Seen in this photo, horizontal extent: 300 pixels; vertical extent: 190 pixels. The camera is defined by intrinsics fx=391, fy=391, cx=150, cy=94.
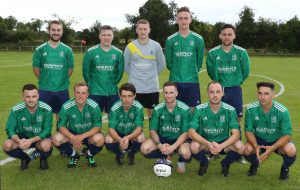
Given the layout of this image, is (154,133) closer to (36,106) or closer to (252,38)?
(36,106)

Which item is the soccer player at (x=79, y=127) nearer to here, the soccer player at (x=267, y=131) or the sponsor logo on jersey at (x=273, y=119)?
the soccer player at (x=267, y=131)

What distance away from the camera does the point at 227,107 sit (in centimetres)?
508

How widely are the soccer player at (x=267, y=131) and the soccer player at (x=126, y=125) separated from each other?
146 cm

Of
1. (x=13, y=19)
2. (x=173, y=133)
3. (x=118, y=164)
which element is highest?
(x=13, y=19)

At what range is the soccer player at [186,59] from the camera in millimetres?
6094

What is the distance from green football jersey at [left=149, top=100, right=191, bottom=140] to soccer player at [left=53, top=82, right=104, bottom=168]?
78 cm

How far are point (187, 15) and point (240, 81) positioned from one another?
1.29 metres

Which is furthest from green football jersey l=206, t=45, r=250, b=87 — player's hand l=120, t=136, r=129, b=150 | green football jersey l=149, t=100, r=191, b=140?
player's hand l=120, t=136, r=129, b=150

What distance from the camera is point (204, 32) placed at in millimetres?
57531

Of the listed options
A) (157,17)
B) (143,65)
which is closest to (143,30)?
→ (143,65)

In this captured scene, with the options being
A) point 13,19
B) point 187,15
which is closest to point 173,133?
point 187,15

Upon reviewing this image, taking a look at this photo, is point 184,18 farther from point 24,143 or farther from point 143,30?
point 24,143

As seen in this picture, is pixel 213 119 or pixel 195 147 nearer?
pixel 195 147

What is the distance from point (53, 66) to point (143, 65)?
1404 mm
